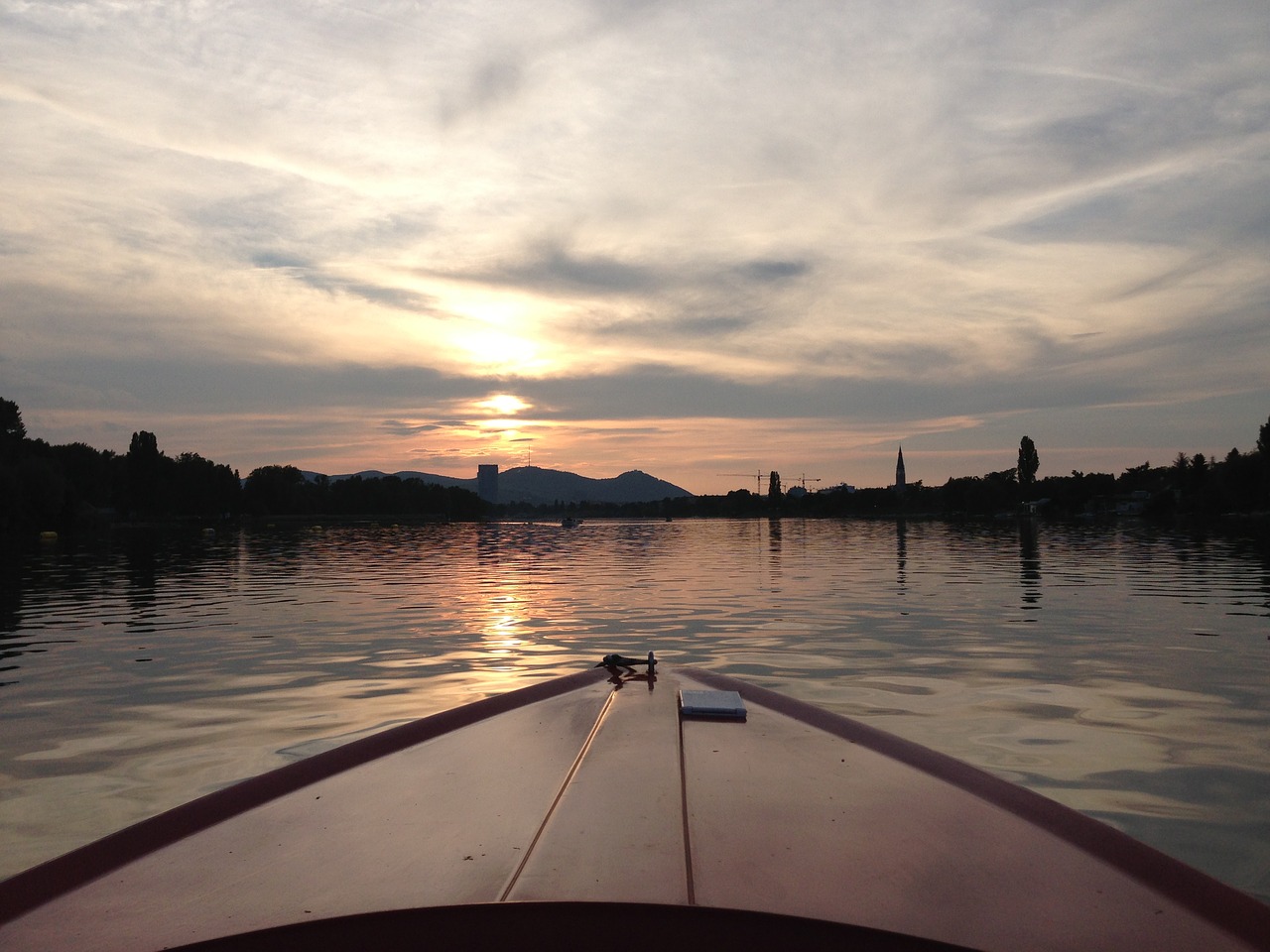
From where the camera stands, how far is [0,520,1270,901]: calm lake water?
24.0ft

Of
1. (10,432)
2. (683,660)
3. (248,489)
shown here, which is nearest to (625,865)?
(683,660)

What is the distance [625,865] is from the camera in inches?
128

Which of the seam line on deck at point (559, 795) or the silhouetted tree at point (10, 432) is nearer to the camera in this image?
the seam line on deck at point (559, 795)

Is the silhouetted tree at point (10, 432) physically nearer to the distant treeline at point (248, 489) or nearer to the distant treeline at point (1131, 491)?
the distant treeline at point (248, 489)

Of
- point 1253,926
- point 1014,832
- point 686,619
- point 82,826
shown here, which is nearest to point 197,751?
point 82,826

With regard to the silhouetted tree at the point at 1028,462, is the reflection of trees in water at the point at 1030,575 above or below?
below

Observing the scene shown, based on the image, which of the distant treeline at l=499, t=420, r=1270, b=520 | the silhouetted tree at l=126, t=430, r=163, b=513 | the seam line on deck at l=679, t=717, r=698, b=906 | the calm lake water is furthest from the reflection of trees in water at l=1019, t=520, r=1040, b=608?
the silhouetted tree at l=126, t=430, r=163, b=513

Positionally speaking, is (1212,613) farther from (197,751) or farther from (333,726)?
(197,751)

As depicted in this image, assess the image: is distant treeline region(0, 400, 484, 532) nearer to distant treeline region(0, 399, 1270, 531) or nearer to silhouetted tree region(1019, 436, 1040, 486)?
distant treeline region(0, 399, 1270, 531)

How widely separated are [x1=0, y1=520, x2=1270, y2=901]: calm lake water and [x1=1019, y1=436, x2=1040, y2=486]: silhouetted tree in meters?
155

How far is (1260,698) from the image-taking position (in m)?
10.6

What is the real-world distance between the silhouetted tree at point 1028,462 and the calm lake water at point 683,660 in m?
155

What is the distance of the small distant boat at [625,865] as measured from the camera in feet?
9.17

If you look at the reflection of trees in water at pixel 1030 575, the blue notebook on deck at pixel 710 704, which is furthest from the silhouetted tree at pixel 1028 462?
the blue notebook on deck at pixel 710 704
